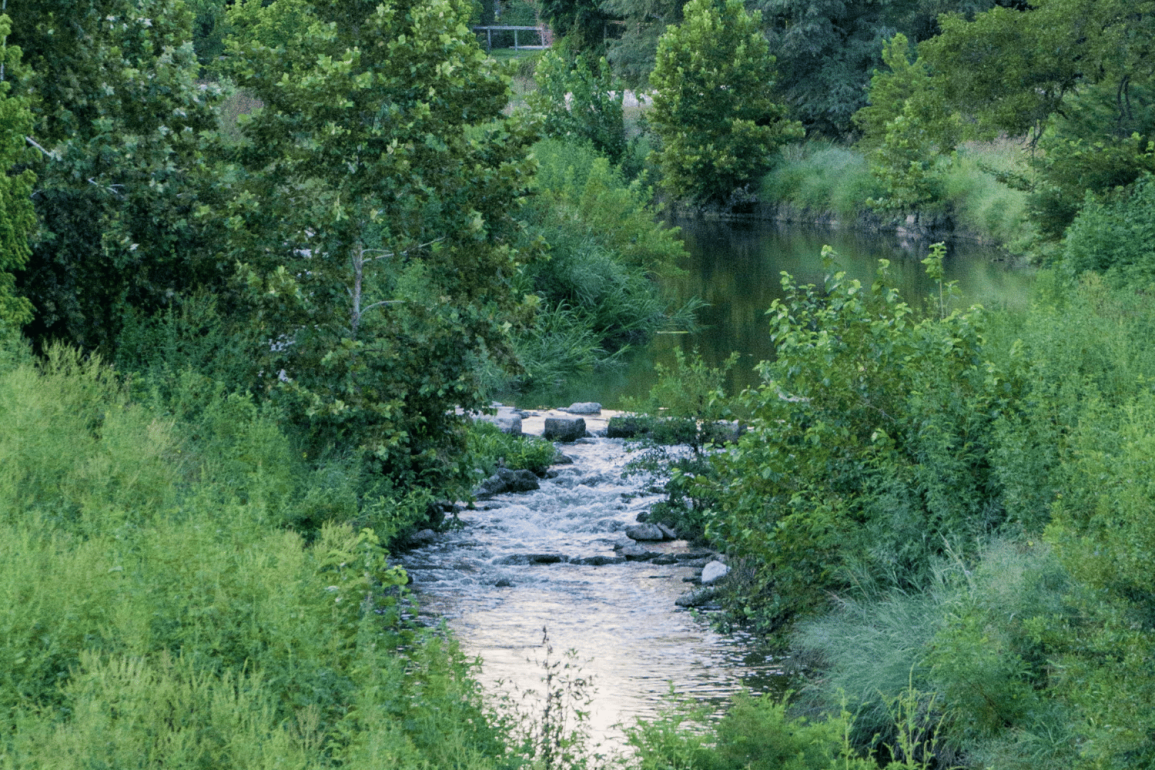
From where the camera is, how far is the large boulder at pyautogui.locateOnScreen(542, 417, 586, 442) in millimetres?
14062

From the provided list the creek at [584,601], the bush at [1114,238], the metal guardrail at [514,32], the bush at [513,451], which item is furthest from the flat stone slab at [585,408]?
the metal guardrail at [514,32]

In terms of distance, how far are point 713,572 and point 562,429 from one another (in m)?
4.60

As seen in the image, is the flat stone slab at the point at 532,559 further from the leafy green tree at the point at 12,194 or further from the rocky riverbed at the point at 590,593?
the leafy green tree at the point at 12,194

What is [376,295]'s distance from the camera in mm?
10891

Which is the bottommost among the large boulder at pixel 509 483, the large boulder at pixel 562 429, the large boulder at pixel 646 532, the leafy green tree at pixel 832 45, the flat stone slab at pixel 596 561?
the flat stone slab at pixel 596 561

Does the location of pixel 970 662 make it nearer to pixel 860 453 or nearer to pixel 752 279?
pixel 860 453

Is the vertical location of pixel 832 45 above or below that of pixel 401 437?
above

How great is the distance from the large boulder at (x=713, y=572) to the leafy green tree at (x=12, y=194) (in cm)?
545

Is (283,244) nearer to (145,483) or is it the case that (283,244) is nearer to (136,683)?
(145,483)

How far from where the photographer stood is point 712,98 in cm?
3756

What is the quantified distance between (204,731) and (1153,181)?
40.2 feet

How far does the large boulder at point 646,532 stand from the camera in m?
10.9

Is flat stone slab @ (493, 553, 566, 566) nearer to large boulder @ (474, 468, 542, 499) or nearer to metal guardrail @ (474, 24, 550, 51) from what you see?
large boulder @ (474, 468, 542, 499)

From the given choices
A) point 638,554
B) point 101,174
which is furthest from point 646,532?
point 101,174
